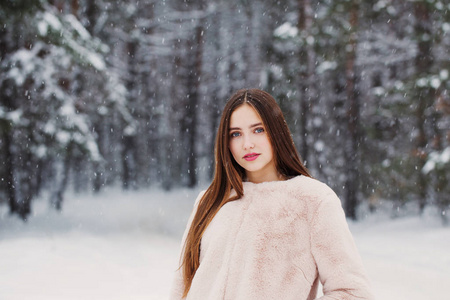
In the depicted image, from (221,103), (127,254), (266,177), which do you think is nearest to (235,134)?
(266,177)

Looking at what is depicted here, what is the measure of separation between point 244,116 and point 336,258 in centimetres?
83

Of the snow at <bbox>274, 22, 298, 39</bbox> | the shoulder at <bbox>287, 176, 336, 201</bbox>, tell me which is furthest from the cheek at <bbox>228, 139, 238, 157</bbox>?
the snow at <bbox>274, 22, 298, 39</bbox>

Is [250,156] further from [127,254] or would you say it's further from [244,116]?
[127,254]

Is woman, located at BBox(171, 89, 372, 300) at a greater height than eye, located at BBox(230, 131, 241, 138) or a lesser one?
lesser

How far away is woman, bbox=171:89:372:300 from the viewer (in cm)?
186

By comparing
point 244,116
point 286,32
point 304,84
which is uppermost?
point 286,32

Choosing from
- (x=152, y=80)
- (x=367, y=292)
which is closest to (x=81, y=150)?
(x=367, y=292)

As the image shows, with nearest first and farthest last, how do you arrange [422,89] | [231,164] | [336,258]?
[336,258]
[231,164]
[422,89]

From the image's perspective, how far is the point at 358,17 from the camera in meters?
13.5

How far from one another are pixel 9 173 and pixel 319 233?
11197 mm

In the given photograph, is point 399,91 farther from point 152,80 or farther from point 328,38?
point 152,80

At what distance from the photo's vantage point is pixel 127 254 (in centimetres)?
993

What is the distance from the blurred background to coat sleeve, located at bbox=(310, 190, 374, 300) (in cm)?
539

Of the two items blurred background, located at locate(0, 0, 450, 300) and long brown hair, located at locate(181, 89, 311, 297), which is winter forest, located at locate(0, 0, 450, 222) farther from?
long brown hair, located at locate(181, 89, 311, 297)
